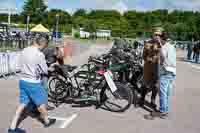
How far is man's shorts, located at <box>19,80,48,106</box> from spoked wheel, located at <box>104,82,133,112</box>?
2.18 metres

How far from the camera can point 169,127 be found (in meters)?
6.68

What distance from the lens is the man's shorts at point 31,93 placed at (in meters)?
5.63

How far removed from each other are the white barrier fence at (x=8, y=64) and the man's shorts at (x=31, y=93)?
262 inches

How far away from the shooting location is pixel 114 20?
128m

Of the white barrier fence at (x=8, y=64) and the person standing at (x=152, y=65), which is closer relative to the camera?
the person standing at (x=152, y=65)

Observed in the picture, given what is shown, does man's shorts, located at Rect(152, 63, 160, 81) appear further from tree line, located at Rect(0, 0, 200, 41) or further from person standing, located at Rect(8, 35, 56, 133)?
tree line, located at Rect(0, 0, 200, 41)

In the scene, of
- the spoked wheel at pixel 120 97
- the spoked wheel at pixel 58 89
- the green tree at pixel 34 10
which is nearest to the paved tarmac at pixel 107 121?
the spoked wheel at pixel 120 97

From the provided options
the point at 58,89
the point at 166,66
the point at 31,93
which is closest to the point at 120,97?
the point at 166,66

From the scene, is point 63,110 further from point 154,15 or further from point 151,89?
point 154,15

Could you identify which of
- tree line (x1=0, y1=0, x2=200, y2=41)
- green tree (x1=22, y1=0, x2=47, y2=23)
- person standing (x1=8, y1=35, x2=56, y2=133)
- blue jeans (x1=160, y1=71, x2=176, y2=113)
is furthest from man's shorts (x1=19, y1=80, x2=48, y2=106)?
green tree (x1=22, y1=0, x2=47, y2=23)

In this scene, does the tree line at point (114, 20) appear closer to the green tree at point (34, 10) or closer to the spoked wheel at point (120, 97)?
the green tree at point (34, 10)

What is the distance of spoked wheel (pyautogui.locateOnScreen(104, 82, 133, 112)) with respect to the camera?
7.55 metres

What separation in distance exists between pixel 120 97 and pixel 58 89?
5.56ft

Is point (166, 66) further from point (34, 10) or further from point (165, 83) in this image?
point (34, 10)
